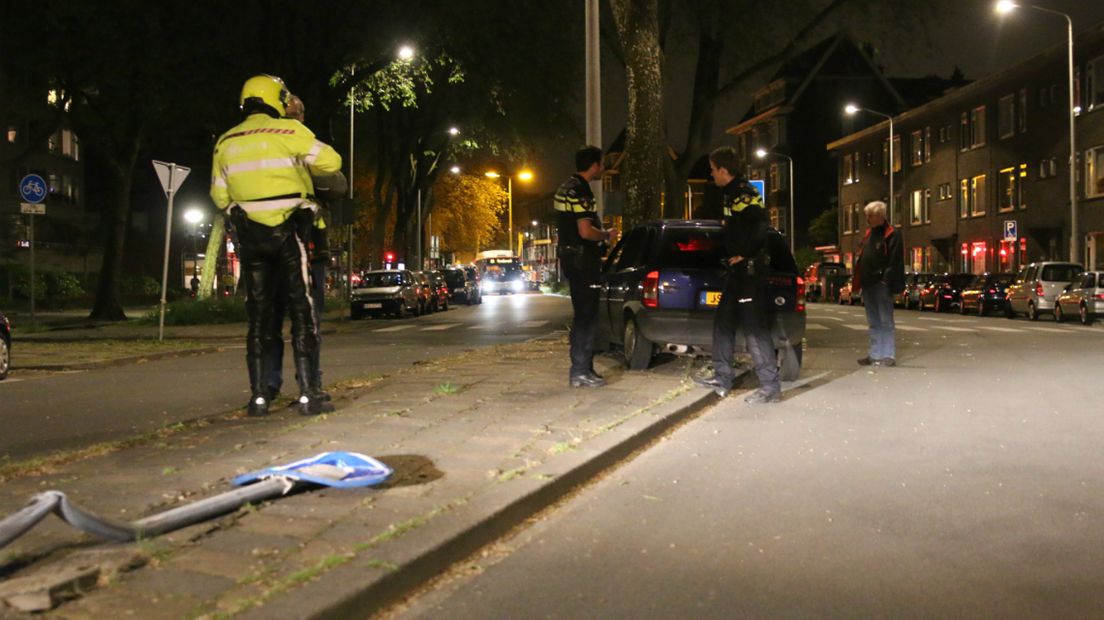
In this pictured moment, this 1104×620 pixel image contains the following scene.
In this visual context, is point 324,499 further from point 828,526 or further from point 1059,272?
point 1059,272

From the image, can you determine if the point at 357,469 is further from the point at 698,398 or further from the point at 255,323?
the point at 698,398

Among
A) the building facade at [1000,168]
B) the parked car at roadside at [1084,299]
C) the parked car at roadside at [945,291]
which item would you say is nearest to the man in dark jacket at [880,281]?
the parked car at roadside at [1084,299]

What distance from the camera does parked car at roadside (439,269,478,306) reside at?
58375mm

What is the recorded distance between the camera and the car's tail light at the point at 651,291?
12031mm

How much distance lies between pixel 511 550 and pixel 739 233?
5279mm

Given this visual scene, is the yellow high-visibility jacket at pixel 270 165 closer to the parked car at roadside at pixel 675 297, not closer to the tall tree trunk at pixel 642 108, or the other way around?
the parked car at roadside at pixel 675 297

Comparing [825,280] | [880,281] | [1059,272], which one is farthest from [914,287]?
[880,281]

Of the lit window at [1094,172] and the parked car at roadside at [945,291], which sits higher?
the lit window at [1094,172]

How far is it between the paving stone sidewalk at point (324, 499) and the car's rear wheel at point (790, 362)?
2.29m

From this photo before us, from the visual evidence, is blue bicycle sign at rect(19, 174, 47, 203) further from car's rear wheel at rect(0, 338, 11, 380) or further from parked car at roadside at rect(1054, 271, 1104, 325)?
parked car at roadside at rect(1054, 271, 1104, 325)

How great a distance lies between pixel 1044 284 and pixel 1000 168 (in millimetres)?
20129

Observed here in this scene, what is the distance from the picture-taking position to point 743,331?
1038 centimetres

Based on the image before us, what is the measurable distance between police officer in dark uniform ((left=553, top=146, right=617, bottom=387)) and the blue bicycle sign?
1927cm

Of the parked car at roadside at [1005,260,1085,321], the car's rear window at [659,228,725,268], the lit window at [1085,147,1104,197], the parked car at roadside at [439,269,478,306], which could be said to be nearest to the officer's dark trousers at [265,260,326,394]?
the car's rear window at [659,228,725,268]
